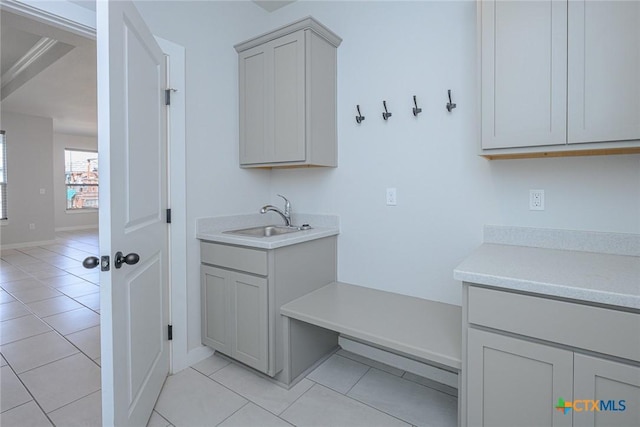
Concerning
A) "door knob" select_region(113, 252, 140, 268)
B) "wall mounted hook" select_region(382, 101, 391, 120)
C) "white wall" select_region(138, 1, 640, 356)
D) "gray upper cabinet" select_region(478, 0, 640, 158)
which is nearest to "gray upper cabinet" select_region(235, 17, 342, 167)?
"white wall" select_region(138, 1, 640, 356)

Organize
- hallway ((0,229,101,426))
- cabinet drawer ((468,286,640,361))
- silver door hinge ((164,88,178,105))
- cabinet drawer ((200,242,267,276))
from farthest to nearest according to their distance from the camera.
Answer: silver door hinge ((164,88,178,105)), cabinet drawer ((200,242,267,276)), hallway ((0,229,101,426)), cabinet drawer ((468,286,640,361))

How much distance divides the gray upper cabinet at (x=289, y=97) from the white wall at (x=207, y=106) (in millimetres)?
111

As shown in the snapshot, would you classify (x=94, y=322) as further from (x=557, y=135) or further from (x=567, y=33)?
(x=567, y=33)

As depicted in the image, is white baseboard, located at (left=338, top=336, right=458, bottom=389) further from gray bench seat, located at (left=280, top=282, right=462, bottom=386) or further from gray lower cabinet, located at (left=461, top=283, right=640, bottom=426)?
gray lower cabinet, located at (left=461, top=283, right=640, bottom=426)

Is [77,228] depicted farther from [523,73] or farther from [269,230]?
[523,73]

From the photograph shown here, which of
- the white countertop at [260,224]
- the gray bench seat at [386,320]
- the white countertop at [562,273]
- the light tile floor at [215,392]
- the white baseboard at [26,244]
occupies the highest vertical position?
the white countertop at [260,224]

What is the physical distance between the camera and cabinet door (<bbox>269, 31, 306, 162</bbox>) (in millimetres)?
2168

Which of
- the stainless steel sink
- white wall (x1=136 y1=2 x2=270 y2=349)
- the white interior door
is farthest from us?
the stainless steel sink

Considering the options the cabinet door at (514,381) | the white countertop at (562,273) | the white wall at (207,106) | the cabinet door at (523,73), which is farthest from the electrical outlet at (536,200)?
the white wall at (207,106)

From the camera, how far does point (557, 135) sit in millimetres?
1409

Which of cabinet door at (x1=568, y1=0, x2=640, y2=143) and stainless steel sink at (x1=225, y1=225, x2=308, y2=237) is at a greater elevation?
cabinet door at (x1=568, y1=0, x2=640, y2=143)

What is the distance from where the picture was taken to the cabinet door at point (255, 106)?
2.35 m

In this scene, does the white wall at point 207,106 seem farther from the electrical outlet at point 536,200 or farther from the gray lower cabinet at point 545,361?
the electrical outlet at point 536,200

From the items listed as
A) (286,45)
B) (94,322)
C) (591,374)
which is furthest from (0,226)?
(591,374)
